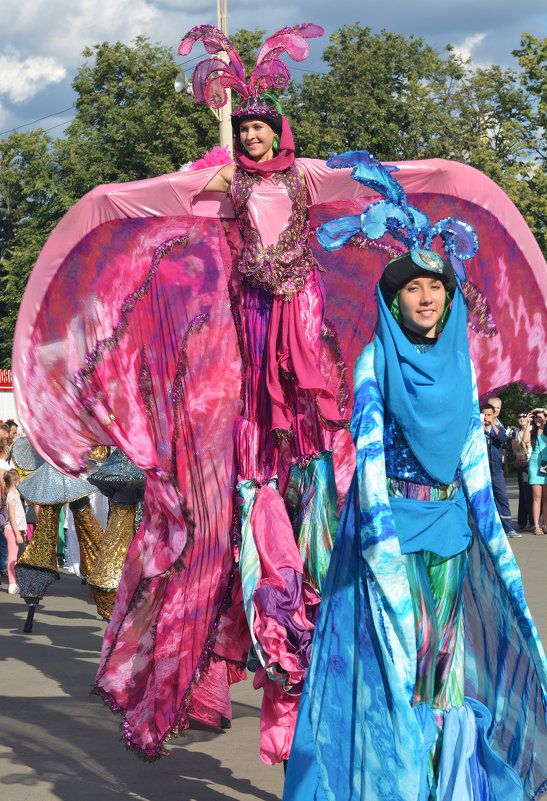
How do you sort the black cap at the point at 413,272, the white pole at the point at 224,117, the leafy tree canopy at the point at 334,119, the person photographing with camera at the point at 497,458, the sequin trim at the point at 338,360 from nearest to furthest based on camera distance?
1. the black cap at the point at 413,272
2. the sequin trim at the point at 338,360
3. the person photographing with camera at the point at 497,458
4. the white pole at the point at 224,117
5. the leafy tree canopy at the point at 334,119

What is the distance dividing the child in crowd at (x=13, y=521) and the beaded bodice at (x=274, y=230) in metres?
6.55

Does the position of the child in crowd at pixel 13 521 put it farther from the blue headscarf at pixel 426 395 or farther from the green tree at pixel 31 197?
the green tree at pixel 31 197

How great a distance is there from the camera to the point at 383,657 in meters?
3.22

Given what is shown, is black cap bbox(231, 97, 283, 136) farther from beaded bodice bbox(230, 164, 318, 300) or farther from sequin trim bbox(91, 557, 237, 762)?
sequin trim bbox(91, 557, 237, 762)

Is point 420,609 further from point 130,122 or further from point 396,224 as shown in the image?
point 130,122

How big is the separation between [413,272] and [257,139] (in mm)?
1721

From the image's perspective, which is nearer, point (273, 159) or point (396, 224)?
point (396, 224)

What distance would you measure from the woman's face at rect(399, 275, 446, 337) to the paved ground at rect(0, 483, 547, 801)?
1.99 metres

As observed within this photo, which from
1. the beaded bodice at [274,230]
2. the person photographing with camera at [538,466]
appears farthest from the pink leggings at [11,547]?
the beaded bodice at [274,230]

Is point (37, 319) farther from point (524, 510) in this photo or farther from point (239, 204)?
point (524, 510)

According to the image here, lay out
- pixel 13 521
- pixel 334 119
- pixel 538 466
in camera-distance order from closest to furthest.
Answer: pixel 13 521, pixel 538 466, pixel 334 119

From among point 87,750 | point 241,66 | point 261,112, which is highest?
point 241,66

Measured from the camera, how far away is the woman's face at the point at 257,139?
502 centimetres

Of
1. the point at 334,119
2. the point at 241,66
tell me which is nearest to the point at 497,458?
the point at 241,66
